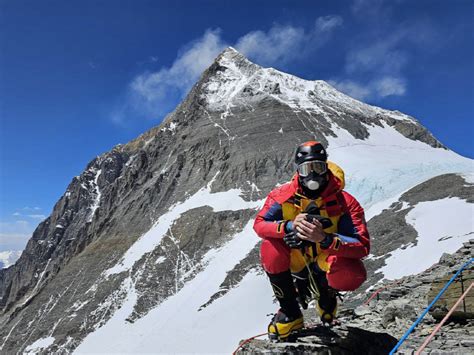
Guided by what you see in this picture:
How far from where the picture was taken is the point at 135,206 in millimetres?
67562

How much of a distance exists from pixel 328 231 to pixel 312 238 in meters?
0.46

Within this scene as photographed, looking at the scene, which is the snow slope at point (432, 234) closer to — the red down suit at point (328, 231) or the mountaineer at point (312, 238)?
the mountaineer at point (312, 238)

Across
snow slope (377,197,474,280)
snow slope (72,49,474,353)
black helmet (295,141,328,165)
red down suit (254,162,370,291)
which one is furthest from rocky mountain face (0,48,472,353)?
black helmet (295,141,328,165)

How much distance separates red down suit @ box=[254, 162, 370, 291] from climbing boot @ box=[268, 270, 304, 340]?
0.16 metres

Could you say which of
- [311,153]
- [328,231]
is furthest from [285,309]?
[311,153]

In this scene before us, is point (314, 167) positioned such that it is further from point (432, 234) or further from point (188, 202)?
point (188, 202)

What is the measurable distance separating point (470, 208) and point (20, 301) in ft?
247

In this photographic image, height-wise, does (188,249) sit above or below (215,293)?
above

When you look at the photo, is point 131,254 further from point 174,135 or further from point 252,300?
point 174,135

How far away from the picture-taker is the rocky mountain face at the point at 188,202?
44.8 m

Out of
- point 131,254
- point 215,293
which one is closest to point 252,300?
point 215,293

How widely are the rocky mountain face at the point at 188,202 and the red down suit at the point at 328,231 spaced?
28.4m

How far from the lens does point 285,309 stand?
593 centimetres

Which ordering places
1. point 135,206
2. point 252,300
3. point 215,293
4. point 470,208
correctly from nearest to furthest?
point 470,208
point 252,300
point 215,293
point 135,206
